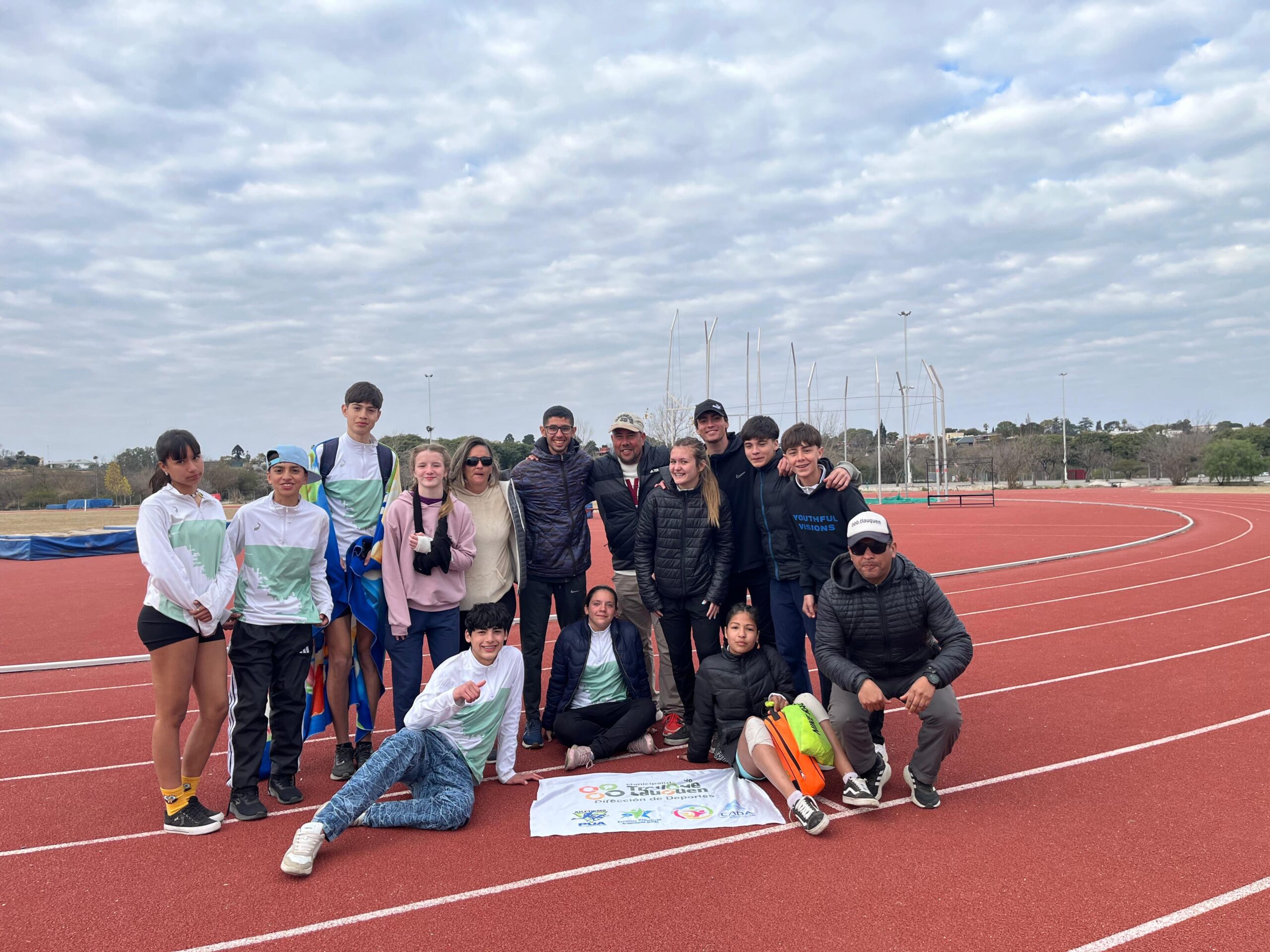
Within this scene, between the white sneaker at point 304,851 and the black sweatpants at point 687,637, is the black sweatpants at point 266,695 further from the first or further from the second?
the black sweatpants at point 687,637

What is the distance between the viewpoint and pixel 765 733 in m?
4.35

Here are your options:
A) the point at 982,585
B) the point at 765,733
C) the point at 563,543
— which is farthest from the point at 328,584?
the point at 982,585

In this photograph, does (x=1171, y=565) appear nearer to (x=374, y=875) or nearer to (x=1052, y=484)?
(x=374, y=875)

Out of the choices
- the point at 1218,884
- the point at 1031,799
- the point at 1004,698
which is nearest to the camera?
the point at 1218,884

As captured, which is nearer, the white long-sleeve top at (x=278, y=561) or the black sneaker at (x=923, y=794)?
the black sneaker at (x=923, y=794)

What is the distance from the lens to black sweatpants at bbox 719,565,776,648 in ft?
17.6

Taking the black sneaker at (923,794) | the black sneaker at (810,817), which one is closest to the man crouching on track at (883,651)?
the black sneaker at (923,794)

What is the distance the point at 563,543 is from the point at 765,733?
1818mm

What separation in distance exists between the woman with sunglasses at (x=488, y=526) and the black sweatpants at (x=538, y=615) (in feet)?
0.41

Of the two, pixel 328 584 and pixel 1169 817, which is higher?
pixel 328 584

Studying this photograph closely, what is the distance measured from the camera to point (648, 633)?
19.5 ft

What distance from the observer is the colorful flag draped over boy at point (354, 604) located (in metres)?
4.72

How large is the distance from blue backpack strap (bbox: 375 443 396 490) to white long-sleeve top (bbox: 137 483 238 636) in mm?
1016

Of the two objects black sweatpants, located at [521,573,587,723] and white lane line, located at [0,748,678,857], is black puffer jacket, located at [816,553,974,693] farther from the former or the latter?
white lane line, located at [0,748,678,857]
